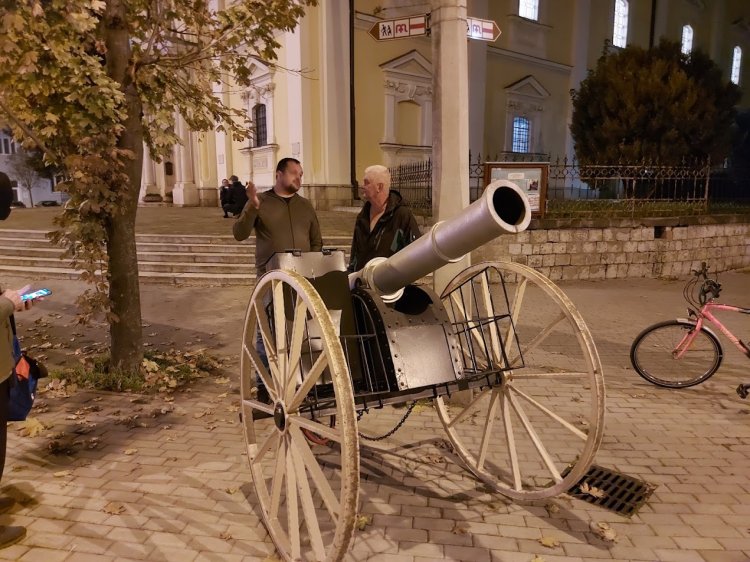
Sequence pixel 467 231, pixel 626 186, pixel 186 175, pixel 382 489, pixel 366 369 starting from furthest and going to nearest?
pixel 186 175 → pixel 626 186 → pixel 382 489 → pixel 366 369 → pixel 467 231

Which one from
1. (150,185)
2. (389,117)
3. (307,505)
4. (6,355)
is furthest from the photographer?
(150,185)

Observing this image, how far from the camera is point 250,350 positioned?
2.86 metres

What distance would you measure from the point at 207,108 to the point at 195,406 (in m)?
3.00

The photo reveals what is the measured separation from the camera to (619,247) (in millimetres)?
10742

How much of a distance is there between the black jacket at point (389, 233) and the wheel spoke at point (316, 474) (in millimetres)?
1591

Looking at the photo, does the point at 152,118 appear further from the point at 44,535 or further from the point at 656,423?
the point at 656,423

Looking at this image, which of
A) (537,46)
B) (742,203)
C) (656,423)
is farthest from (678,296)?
(537,46)

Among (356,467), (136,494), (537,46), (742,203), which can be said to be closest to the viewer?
(356,467)

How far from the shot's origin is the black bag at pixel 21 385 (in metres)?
2.75

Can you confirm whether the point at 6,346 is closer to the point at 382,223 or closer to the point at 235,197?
the point at 382,223

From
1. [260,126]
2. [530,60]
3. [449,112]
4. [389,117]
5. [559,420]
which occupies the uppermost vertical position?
[530,60]

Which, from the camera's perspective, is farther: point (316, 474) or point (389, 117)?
point (389, 117)

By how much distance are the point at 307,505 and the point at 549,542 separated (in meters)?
1.34

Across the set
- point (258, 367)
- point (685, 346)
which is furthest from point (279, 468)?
point (685, 346)
